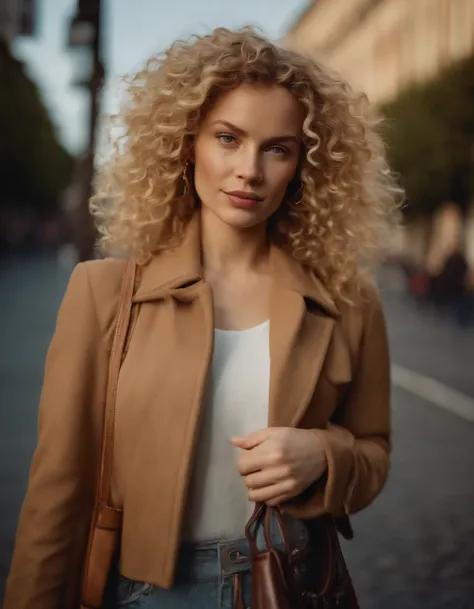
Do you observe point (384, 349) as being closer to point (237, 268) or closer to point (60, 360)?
point (237, 268)

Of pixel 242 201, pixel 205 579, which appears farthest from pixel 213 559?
pixel 242 201

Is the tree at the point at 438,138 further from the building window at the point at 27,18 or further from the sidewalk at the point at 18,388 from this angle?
the sidewalk at the point at 18,388

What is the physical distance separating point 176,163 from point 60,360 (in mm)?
513

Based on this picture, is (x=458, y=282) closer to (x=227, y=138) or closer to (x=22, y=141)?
(x=227, y=138)

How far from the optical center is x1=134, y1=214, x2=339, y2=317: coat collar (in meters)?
2.00

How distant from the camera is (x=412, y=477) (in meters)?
6.74

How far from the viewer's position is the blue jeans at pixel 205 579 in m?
1.92

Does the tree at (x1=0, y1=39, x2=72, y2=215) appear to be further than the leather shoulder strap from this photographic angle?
Yes

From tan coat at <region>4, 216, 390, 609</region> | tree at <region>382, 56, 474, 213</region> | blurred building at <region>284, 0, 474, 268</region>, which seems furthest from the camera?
blurred building at <region>284, 0, 474, 268</region>

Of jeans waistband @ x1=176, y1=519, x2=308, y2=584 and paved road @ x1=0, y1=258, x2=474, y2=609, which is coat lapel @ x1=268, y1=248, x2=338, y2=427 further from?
paved road @ x1=0, y1=258, x2=474, y2=609

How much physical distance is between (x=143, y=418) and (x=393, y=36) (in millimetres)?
56142

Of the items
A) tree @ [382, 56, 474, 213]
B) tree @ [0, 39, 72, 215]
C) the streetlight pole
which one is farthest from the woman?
tree @ [0, 39, 72, 215]

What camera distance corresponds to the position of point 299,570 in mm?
1965

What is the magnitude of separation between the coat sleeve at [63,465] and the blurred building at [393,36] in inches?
1253
